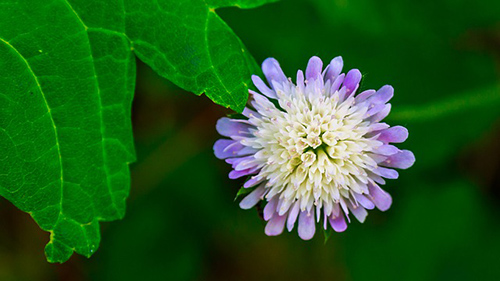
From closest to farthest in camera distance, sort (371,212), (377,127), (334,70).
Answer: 1. (377,127)
2. (334,70)
3. (371,212)

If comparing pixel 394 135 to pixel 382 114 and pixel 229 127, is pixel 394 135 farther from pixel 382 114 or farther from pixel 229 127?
pixel 229 127

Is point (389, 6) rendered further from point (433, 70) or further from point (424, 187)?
point (424, 187)

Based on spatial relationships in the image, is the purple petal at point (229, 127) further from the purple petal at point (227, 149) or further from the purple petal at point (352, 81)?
the purple petal at point (352, 81)

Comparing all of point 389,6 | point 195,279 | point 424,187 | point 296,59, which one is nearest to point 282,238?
point 195,279

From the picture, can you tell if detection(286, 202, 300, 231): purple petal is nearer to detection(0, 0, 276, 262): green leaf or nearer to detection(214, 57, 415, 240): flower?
detection(214, 57, 415, 240): flower

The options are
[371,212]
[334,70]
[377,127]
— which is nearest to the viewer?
[377,127]

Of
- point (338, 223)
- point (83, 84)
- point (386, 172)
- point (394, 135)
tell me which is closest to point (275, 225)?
point (338, 223)

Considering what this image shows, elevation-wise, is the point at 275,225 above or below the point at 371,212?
above

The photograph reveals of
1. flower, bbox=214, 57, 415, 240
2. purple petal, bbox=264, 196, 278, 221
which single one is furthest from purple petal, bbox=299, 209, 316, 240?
purple petal, bbox=264, 196, 278, 221
